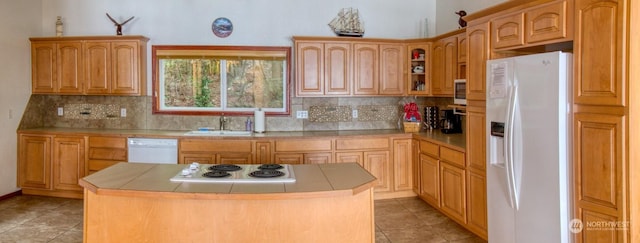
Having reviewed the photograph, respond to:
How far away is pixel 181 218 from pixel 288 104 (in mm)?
3167

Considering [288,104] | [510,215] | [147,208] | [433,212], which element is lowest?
[433,212]

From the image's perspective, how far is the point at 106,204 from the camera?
7.55 feet

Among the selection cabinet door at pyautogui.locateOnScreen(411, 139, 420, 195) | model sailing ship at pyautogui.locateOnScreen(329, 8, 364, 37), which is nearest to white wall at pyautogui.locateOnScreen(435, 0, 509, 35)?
model sailing ship at pyautogui.locateOnScreen(329, 8, 364, 37)

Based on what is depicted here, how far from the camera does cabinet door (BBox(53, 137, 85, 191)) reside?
15.9 ft

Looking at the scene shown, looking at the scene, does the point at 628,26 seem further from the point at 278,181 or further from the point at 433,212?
the point at 433,212

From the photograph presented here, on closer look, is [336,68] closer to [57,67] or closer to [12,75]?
[57,67]

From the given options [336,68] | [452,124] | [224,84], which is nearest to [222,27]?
[224,84]

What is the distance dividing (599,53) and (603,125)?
0.43 meters

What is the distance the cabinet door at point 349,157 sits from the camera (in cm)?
475

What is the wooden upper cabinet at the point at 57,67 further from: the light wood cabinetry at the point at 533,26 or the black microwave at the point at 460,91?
the light wood cabinetry at the point at 533,26

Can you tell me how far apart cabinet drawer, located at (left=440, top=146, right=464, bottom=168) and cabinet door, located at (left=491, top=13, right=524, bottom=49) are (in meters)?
1.09

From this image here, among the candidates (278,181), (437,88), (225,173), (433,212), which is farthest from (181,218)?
(437,88)

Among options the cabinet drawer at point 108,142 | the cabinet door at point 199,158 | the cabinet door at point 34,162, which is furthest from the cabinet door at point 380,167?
the cabinet door at point 34,162

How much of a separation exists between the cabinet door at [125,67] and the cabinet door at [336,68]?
2.35 metres
